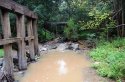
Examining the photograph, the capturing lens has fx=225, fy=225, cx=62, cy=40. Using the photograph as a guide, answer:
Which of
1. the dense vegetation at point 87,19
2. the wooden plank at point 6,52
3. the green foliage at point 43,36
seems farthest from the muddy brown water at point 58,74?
the green foliage at point 43,36

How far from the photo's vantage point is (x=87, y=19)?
20.4 m

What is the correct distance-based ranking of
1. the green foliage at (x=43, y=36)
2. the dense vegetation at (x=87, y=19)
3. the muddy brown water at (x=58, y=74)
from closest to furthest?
1. the muddy brown water at (x=58, y=74)
2. the dense vegetation at (x=87, y=19)
3. the green foliage at (x=43, y=36)

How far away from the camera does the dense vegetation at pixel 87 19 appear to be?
16.0 meters

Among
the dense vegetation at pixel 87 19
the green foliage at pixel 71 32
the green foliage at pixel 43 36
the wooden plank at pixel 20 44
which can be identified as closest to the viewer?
the wooden plank at pixel 20 44

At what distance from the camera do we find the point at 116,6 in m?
17.0

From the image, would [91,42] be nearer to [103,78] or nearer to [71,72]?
[71,72]

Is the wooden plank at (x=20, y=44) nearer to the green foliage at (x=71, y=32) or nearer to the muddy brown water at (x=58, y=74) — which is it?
the muddy brown water at (x=58, y=74)

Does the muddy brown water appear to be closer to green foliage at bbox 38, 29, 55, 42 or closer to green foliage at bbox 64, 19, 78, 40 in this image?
green foliage at bbox 64, 19, 78, 40

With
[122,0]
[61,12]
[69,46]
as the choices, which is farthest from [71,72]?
[61,12]

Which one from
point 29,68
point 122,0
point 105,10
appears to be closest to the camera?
point 29,68

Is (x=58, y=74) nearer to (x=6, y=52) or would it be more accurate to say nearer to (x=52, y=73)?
(x=52, y=73)

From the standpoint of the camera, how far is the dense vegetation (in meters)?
16.0

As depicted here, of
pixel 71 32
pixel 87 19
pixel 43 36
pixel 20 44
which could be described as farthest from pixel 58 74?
pixel 87 19

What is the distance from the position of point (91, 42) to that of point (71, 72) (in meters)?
8.36
